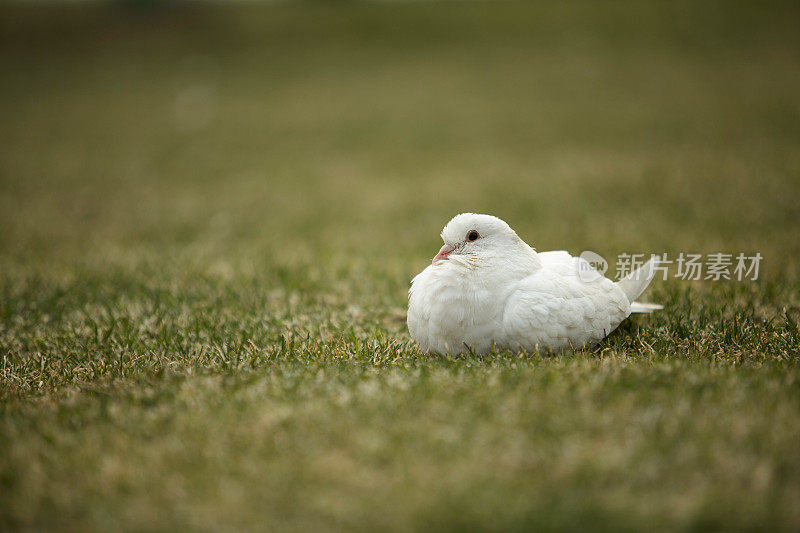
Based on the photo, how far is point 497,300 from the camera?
3.88 metres

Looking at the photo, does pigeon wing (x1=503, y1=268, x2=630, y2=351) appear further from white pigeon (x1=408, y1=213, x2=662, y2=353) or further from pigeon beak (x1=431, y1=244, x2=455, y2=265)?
pigeon beak (x1=431, y1=244, x2=455, y2=265)

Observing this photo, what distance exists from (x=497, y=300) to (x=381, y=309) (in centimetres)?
177

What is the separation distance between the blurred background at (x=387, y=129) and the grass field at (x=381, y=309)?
11cm

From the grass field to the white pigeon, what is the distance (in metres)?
0.19

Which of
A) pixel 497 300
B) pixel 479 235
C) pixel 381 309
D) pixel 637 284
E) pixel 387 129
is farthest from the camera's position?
pixel 387 129

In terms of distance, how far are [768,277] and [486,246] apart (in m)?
3.43

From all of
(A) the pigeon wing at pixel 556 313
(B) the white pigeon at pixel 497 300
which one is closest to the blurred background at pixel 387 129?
(B) the white pigeon at pixel 497 300

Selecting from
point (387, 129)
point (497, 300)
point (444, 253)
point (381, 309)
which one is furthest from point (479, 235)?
point (387, 129)

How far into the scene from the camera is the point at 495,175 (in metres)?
11.8

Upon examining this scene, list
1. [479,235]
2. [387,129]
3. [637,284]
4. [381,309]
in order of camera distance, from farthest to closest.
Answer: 1. [387,129]
2. [381,309]
3. [637,284]
4. [479,235]

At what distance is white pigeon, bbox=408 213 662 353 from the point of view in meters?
3.85

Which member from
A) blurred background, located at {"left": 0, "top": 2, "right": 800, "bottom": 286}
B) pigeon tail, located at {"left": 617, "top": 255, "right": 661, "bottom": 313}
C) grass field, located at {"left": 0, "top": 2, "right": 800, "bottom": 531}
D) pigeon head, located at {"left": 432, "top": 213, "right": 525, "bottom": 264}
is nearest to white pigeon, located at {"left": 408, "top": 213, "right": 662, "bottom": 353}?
pigeon head, located at {"left": 432, "top": 213, "right": 525, "bottom": 264}

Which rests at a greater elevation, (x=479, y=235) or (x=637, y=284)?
(x=479, y=235)

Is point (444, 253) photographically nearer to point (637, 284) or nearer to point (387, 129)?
point (637, 284)
